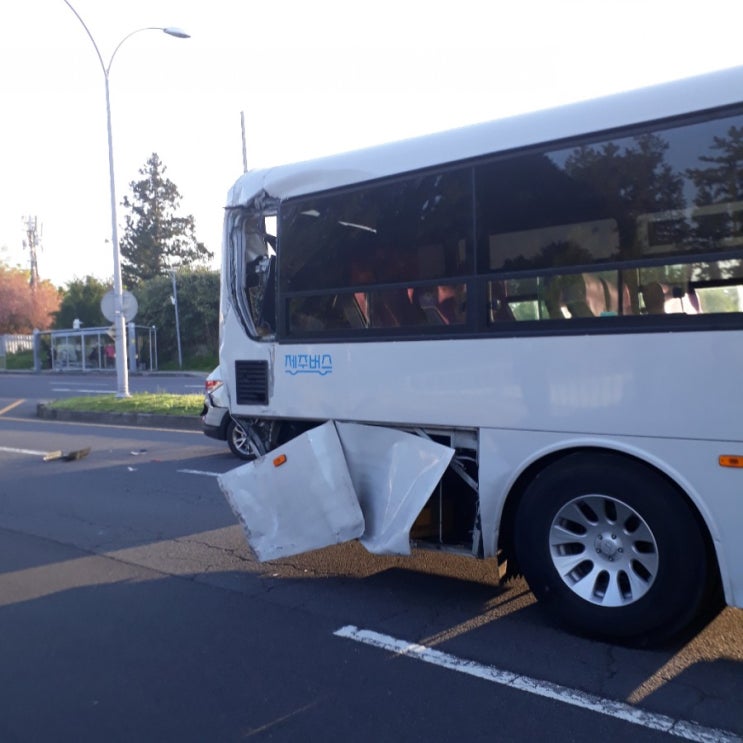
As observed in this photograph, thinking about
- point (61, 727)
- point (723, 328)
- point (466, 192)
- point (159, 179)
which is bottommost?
point (61, 727)

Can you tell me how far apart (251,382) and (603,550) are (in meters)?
2.95

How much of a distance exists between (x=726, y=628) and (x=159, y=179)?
7270cm

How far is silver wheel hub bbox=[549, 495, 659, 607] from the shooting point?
4629mm

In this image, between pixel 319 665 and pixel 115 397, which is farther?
pixel 115 397

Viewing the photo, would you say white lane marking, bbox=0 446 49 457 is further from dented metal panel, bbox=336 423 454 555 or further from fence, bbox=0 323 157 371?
fence, bbox=0 323 157 371

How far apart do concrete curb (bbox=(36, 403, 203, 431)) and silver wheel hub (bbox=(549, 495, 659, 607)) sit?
Result: 1244 centimetres

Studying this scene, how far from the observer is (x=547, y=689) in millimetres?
4285

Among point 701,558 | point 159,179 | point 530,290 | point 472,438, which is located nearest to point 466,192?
point 530,290

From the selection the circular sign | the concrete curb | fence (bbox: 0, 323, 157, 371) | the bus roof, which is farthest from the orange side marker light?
fence (bbox: 0, 323, 157, 371)

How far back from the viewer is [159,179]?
7244 centimetres

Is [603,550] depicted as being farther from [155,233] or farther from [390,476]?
[155,233]

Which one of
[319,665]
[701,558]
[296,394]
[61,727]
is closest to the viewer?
[61,727]

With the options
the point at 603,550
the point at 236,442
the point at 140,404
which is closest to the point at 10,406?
the point at 140,404

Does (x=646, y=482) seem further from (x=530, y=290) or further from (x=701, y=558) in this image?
(x=530, y=290)
